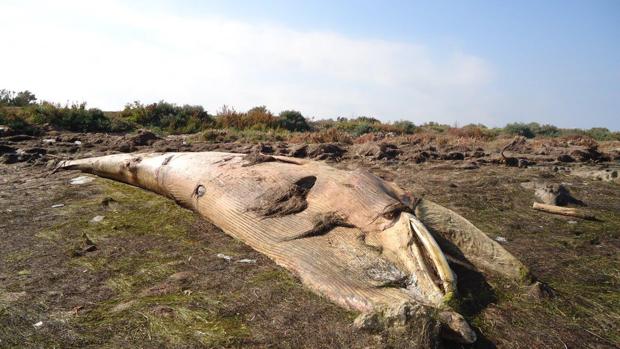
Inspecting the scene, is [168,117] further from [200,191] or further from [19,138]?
[200,191]

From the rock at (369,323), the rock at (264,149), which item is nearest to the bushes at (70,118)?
the rock at (264,149)

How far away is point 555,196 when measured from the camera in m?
5.80

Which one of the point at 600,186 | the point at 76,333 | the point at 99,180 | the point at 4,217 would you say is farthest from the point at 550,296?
the point at 99,180

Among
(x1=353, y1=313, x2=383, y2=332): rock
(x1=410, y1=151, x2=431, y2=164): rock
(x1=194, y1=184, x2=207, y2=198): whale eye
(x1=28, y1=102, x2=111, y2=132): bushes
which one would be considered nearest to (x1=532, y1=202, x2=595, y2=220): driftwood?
(x1=410, y1=151, x2=431, y2=164): rock

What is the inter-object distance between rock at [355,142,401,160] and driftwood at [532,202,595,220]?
12.1 ft

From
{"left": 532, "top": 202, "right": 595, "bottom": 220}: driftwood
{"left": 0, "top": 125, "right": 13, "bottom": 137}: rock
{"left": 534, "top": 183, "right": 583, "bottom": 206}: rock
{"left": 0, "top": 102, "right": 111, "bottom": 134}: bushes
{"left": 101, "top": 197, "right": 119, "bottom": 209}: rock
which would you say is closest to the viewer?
{"left": 532, "top": 202, "right": 595, "bottom": 220}: driftwood

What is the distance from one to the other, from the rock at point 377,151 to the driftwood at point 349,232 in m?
4.32

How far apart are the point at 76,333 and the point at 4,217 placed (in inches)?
119

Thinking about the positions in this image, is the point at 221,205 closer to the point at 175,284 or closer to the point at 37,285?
the point at 175,284

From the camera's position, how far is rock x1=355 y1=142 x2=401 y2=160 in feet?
29.6

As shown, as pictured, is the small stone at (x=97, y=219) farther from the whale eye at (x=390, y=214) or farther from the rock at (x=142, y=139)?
the rock at (x=142, y=139)

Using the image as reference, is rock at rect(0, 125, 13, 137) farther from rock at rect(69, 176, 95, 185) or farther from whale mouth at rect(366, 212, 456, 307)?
whale mouth at rect(366, 212, 456, 307)

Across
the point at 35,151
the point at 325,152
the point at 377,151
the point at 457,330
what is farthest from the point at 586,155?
the point at 35,151

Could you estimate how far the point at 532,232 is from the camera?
4.77 meters
